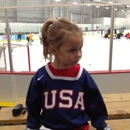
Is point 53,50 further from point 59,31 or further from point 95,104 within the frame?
point 95,104

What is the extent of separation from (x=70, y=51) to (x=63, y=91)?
0.19 metres

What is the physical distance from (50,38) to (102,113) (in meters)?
0.44

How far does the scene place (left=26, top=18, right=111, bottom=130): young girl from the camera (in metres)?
0.85

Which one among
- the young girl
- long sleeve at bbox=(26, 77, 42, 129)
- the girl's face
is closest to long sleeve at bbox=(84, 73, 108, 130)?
the young girl

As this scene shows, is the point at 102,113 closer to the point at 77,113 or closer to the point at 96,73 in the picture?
the point at 77,113

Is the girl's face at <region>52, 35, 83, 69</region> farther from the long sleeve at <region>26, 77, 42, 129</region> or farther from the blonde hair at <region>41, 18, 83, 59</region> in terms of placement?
the long sleeve at <region>26, 77, 42, 129</region>

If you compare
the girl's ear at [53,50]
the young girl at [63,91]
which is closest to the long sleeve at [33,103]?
the young girl at [63,91]

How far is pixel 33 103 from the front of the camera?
935mm

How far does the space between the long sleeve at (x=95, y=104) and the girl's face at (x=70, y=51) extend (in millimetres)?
122

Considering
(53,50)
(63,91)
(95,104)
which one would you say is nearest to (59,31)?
(53,50)

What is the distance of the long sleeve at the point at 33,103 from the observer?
92 centimetres

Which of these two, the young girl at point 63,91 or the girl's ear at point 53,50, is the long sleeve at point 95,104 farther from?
the girl's ear at point 53,50

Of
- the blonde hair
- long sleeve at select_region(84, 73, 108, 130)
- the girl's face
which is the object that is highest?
the blonde hair

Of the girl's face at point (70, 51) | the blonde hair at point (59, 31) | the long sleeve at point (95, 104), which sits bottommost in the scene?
the long sleeve at point (95, 104)
